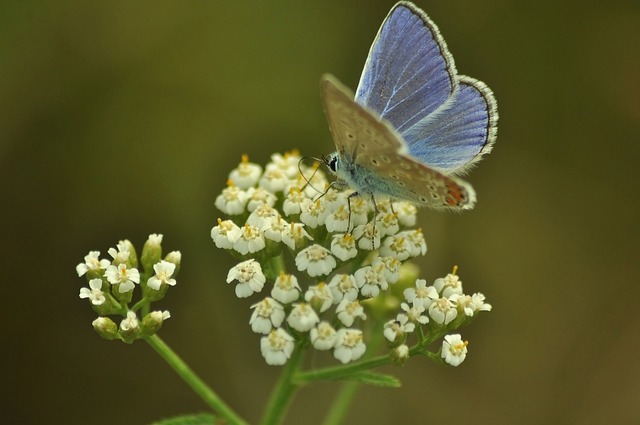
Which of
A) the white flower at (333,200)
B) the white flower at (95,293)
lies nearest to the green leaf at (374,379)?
the white flower at (333,200)

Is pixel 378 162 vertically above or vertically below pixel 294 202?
above

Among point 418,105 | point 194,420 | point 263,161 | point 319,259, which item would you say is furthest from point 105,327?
point 263,161

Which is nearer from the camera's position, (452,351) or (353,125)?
(353,125)

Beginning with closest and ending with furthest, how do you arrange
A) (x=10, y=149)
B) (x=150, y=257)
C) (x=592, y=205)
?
(x=150, y=257) < (x=10, y=149) < (x=592, y=205)

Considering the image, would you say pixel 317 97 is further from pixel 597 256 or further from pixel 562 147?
pixel 597 256

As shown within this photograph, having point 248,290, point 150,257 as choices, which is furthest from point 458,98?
point 150,257

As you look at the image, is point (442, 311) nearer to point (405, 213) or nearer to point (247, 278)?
point (405, 213)
